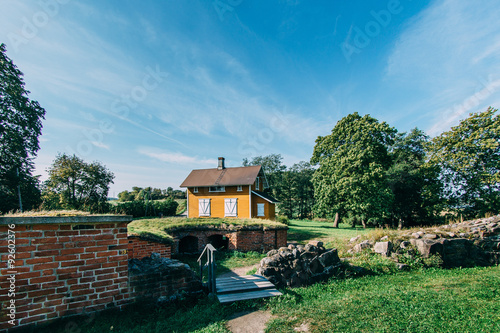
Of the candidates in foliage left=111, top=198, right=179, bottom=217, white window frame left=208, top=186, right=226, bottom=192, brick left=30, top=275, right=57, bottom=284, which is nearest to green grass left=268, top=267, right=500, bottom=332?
brick left=30, top=275, right=57, bottom=284

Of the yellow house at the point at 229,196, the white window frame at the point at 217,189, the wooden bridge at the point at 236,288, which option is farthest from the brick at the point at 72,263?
the white window frame at the point at 217,189

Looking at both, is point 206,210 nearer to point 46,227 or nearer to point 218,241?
point 218,241

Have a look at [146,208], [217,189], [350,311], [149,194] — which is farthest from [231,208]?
[149,194]

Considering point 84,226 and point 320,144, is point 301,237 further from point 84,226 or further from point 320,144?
point 84,226

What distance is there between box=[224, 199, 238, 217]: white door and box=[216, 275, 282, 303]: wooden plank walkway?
1566 centimetres

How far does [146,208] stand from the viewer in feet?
107

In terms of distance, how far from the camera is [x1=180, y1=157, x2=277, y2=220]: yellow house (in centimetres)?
2152

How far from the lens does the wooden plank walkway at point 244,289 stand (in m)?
4.93

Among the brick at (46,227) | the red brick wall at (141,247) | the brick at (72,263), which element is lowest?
the red brick wall at (141,247)

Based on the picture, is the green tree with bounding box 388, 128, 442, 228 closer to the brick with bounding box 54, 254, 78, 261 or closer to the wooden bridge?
the wooden bridge

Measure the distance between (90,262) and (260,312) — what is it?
3306mm

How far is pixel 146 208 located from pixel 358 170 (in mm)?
28707

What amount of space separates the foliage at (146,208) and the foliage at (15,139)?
11.7 meters

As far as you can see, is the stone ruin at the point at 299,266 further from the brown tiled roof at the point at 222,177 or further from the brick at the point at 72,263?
the brown tiled roof at the point at 222,177
